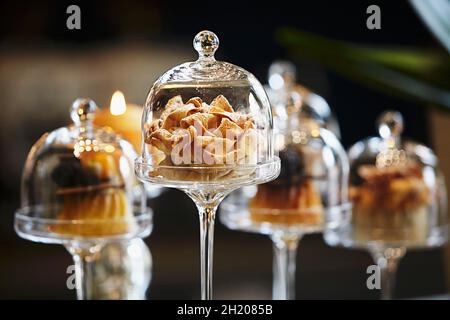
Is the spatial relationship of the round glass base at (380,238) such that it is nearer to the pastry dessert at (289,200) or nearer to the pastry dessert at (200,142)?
the pastry dessert at (289,200)

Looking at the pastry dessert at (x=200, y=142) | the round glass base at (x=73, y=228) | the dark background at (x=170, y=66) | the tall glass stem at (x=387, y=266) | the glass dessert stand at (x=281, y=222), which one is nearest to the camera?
the pastry dessert at (x=200, y=142)

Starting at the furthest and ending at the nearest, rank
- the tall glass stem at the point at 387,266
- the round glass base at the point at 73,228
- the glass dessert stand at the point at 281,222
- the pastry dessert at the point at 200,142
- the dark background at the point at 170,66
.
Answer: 1. the dark background at the point at 170,66
2. the tall glass stem at the point at 387,266
3. the glass dessert stand at the point at 281,222
4. the round glass base at the point at 73,228
5. the pastry dessert at the point at 200,142

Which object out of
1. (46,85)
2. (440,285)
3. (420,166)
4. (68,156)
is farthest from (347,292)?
(68,156)

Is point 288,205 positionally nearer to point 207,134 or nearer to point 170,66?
point 207,134

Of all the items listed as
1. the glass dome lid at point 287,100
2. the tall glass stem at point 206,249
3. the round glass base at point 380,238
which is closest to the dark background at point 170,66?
the glass dome lid at point 287,100

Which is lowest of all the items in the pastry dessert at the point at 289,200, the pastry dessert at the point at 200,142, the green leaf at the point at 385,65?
the pastry dessert at the point at 289,200

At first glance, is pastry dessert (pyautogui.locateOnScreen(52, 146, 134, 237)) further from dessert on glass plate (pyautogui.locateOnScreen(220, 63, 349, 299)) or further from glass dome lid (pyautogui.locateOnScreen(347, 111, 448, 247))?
glass dome lid (pyautogui.locateOnScreen(347, 111, 448, 247))
